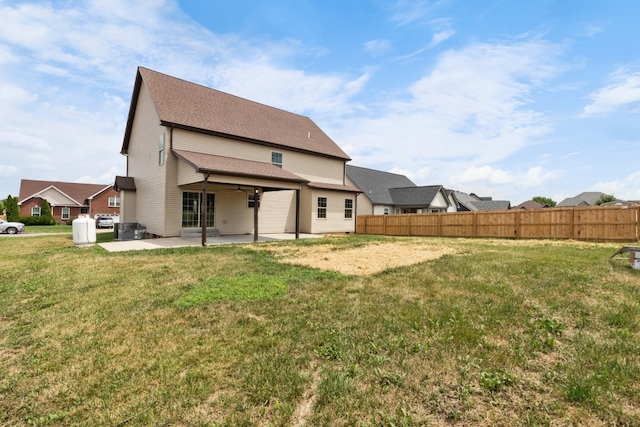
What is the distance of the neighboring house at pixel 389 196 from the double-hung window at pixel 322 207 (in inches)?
407

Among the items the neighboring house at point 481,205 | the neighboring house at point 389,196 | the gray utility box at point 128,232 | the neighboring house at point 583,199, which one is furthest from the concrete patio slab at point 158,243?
the neighboring house at point 583,199

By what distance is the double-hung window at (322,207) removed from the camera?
2033 centimetres

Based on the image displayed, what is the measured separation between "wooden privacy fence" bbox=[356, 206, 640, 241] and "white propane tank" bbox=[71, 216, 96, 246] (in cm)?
1744

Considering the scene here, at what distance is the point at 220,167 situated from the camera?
13547 millimetres

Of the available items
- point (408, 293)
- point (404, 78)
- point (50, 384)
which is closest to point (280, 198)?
point (404, 78)

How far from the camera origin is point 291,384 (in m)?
2.57

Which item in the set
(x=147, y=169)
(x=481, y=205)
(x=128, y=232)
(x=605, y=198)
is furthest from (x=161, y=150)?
(x=605, y=198)

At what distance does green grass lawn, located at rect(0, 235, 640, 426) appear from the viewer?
7.44 feet

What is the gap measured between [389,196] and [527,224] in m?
17.9

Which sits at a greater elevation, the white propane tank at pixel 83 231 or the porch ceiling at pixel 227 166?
the porch ceiling at pixel 227 166

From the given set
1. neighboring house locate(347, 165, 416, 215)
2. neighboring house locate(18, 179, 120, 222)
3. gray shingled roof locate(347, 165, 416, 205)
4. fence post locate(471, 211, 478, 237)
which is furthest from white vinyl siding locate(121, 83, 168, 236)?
neighboring house locate(18, 179, 120, 222)

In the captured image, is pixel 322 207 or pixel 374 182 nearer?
pixel 322 207

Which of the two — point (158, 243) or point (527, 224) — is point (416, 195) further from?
point (158, 243)

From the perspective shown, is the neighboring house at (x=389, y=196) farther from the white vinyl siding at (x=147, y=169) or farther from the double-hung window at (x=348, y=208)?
the white vinyl siding at (x=147, y=169)
